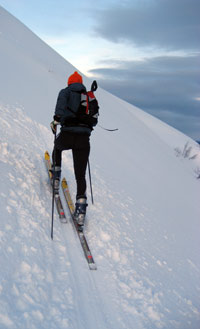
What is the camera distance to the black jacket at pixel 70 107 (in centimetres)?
434

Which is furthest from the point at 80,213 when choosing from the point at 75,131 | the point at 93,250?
the point at 75,131

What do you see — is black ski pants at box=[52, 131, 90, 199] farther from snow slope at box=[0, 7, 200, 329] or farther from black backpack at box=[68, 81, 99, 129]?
snow slope at box=[0, 7, 200, 329]

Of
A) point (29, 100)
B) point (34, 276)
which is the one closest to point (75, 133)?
point (34, 276)

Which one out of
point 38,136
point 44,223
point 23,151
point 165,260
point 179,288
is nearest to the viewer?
point 44,223

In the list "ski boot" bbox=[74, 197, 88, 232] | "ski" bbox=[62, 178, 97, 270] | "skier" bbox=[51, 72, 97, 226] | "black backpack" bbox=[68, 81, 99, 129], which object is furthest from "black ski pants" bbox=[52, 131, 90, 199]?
"ski" bbox=[62, 178, 97, 270]

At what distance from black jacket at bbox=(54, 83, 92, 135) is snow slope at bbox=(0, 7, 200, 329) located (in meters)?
1.37

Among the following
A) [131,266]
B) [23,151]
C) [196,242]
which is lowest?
[196,242]

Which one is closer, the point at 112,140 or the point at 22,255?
the point at 22,255

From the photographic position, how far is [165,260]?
5367 millimetres

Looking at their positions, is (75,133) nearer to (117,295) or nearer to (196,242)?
(117,295)


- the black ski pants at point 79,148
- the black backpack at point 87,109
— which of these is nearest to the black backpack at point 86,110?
the black backpack at point 87,109

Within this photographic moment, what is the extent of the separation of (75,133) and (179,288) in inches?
126

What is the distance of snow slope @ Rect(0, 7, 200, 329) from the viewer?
10.3 feet

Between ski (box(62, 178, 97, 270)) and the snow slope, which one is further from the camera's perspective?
ski (box(62, 178, 97, 270))
